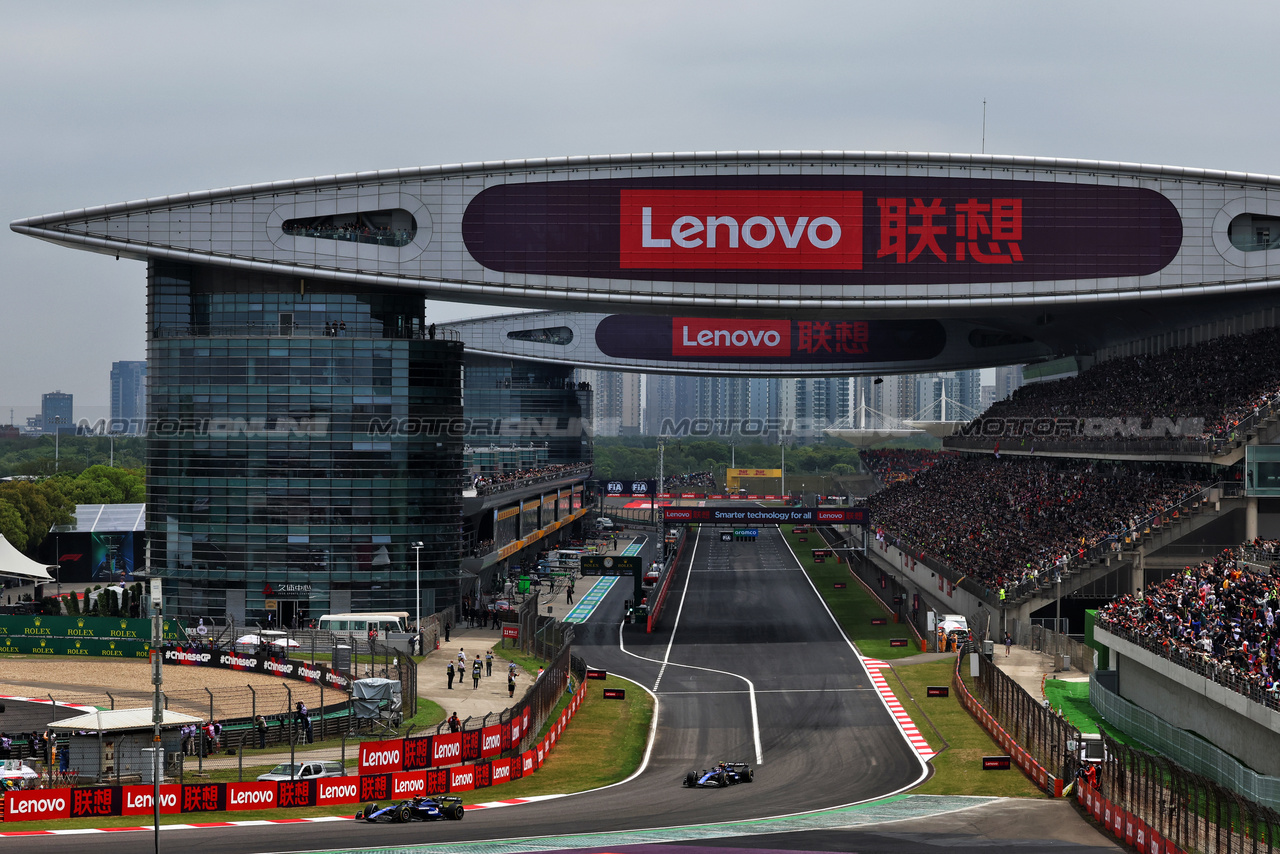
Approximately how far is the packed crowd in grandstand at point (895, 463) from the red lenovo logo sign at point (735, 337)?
31.1 m

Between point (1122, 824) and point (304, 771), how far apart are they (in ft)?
66.3

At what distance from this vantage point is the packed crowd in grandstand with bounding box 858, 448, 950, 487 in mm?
130375

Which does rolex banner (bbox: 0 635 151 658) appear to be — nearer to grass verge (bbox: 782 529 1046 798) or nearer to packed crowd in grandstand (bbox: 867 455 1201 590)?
grass verge (bbox: 782 529 1046 798)

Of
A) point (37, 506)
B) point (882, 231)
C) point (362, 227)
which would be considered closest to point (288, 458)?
point (362, 227)

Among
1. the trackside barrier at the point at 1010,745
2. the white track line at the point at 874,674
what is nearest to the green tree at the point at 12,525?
the white track line at the point at 874,674

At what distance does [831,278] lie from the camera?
61.8m

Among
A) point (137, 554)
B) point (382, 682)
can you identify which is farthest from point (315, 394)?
point (137, 554)

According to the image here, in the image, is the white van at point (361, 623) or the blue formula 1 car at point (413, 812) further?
the white van at point (361, 623)

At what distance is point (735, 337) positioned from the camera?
10094 centimetres

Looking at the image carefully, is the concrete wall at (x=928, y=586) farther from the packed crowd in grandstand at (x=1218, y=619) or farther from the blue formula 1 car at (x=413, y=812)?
the blue formula 1 car at (x=413, y=812)

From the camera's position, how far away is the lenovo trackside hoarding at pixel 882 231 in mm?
61656

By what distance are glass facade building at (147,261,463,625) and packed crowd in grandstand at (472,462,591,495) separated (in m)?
18.1

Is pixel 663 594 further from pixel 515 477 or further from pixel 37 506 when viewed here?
pixel 37 506

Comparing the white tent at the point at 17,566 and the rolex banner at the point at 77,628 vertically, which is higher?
the white tent at the point at 17,566
